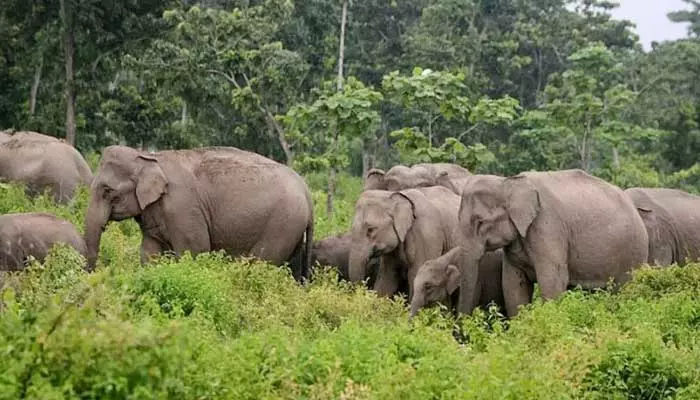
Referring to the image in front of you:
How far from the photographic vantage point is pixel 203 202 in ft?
36.4

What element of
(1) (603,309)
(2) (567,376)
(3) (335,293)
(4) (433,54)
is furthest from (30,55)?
(2) (567,376)

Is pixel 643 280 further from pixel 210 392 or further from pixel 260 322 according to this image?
pixel 210 392

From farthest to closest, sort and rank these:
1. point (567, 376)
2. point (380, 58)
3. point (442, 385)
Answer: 1. point (380, 58)
2. point (567, 376)
3. point (442, 385)

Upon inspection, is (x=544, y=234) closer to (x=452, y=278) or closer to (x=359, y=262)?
(x=452, y=278)

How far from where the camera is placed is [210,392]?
5418mm

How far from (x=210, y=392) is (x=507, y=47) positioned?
27.2 m

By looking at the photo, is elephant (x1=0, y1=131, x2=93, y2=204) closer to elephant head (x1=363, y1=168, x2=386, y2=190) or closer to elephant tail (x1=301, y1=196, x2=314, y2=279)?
elephant head (x1=363, y1=168, x2=386, y2=190)

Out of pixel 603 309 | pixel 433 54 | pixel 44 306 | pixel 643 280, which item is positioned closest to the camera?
pixel 44 306

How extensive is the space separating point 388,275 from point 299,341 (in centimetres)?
491

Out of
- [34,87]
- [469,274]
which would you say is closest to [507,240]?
[469,274]

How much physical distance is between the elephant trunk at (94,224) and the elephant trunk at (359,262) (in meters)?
2.55

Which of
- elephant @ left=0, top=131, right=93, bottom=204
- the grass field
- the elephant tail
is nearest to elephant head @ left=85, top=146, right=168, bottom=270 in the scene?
the grass field

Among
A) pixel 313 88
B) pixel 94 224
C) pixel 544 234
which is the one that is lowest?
pixel 313 88

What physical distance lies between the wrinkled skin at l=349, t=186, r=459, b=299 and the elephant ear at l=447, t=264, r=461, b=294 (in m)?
0.84
